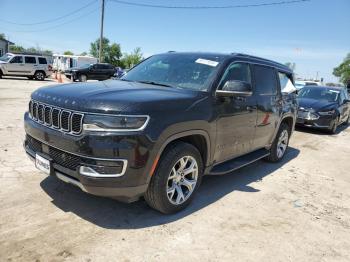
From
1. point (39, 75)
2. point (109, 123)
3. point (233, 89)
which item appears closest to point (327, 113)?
point (233, 89)

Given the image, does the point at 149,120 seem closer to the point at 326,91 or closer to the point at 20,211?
the point at 20,211

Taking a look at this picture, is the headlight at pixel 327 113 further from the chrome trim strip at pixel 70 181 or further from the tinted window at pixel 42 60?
the tinted window at pixel 42 60

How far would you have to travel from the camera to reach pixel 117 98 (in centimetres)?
338

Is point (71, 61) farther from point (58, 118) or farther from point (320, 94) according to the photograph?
point (58, 118)

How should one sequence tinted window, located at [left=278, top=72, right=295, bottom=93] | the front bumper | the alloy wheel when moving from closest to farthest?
1. the front bumper
2. the alloy wheel
3. tinted window, located at [left=278, top=72, right=295, bottom=93]

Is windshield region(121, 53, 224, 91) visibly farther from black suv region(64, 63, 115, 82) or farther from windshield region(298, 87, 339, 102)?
black suv region(64, 63, 115, 82)

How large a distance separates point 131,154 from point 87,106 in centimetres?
62

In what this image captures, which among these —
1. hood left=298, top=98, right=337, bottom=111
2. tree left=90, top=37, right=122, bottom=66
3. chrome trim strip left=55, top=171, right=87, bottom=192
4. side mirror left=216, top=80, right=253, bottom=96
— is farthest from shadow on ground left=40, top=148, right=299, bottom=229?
tree left=90, top=37, right=122, bottom=66

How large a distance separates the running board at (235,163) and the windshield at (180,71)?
112cm

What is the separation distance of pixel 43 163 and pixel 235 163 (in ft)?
8.63

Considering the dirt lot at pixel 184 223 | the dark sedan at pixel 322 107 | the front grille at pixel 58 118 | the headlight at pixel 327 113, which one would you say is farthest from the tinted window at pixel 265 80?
the headlight at pixel 327 113

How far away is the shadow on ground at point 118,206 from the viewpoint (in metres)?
3.79

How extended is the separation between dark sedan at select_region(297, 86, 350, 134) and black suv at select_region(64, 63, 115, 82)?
70.1ft

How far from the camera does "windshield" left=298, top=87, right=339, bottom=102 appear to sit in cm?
1213
